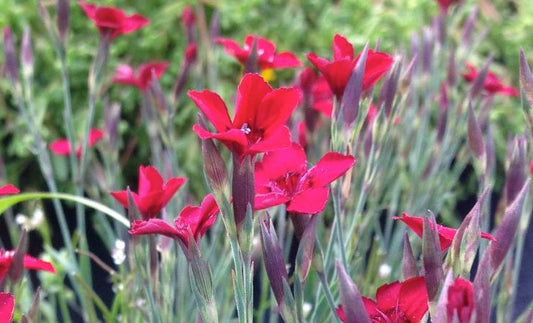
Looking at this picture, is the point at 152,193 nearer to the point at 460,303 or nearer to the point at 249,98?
the point at 249,98

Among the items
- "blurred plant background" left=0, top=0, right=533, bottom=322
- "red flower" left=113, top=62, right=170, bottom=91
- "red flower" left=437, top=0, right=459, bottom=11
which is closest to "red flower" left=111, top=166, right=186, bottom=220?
"red flower" left=113, top=62, right=170, bottom=91

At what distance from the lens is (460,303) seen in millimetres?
395

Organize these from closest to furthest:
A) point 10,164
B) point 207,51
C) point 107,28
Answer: point 107,28
point 207,51
point 10,164

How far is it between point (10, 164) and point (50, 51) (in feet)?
0.90

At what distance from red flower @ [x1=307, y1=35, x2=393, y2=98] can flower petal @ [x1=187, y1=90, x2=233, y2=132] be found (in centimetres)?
16

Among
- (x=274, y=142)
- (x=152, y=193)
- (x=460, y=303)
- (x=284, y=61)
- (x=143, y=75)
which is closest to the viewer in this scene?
(x=460, y=303)

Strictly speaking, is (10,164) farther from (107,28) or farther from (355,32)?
(107,28)

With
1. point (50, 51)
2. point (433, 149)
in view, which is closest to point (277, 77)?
point (50, 51)

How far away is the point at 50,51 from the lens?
1.99 m

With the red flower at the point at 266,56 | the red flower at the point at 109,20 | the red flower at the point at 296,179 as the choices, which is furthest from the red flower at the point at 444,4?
the red flower at the point at 296,179

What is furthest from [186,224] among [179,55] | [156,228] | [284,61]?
[179,55]

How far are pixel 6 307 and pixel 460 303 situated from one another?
0.91 ft

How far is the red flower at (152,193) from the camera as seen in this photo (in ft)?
2.00

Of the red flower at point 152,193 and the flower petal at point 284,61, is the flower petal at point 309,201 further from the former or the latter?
the flower petal at point 284,61
